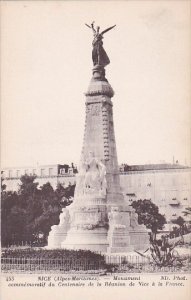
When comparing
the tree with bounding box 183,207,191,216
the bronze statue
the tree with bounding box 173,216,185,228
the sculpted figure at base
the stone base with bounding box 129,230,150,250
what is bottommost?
the stone base with bounding box 129,230,150,250

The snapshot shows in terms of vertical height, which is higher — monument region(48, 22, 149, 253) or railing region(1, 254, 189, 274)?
monument region(48, 22, 149, 253)

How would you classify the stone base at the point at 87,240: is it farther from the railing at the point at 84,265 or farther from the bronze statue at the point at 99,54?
the bronze statue at the point at 99,54

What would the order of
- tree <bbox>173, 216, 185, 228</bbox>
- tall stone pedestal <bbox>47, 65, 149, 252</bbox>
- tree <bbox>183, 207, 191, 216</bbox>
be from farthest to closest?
1. tall stone pedestal <bbox>47, 65, 149, 252</bbox>
2. tree <bbox>173, 216, 185, 228</bbox>
3. tree <bbox>183, 207, 191, 216</bbox>

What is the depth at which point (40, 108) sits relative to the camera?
41.9 feet

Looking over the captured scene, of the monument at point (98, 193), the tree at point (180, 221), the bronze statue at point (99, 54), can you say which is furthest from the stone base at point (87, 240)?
the bronze statue at point (99, 54)

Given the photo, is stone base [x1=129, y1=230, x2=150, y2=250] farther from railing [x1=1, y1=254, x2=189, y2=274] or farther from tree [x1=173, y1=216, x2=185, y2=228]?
tree [x1=173, y1=216, x2=185, y2=228]

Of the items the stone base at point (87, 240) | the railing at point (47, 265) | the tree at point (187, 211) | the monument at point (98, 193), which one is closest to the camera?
the tree at point (187, 211)

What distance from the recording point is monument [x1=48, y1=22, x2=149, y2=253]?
13.1 metres

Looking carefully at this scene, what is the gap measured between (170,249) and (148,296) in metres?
1.10

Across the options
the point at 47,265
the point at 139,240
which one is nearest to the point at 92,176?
the point at 139,240

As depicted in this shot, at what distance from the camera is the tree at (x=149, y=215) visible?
13648mm

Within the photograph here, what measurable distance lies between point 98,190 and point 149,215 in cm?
118

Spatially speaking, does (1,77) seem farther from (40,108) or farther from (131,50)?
(131,50)

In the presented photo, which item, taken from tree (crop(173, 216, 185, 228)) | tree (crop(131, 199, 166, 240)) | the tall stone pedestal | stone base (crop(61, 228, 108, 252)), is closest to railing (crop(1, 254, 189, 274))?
stone base (crop(61, 228, 108, 252))
